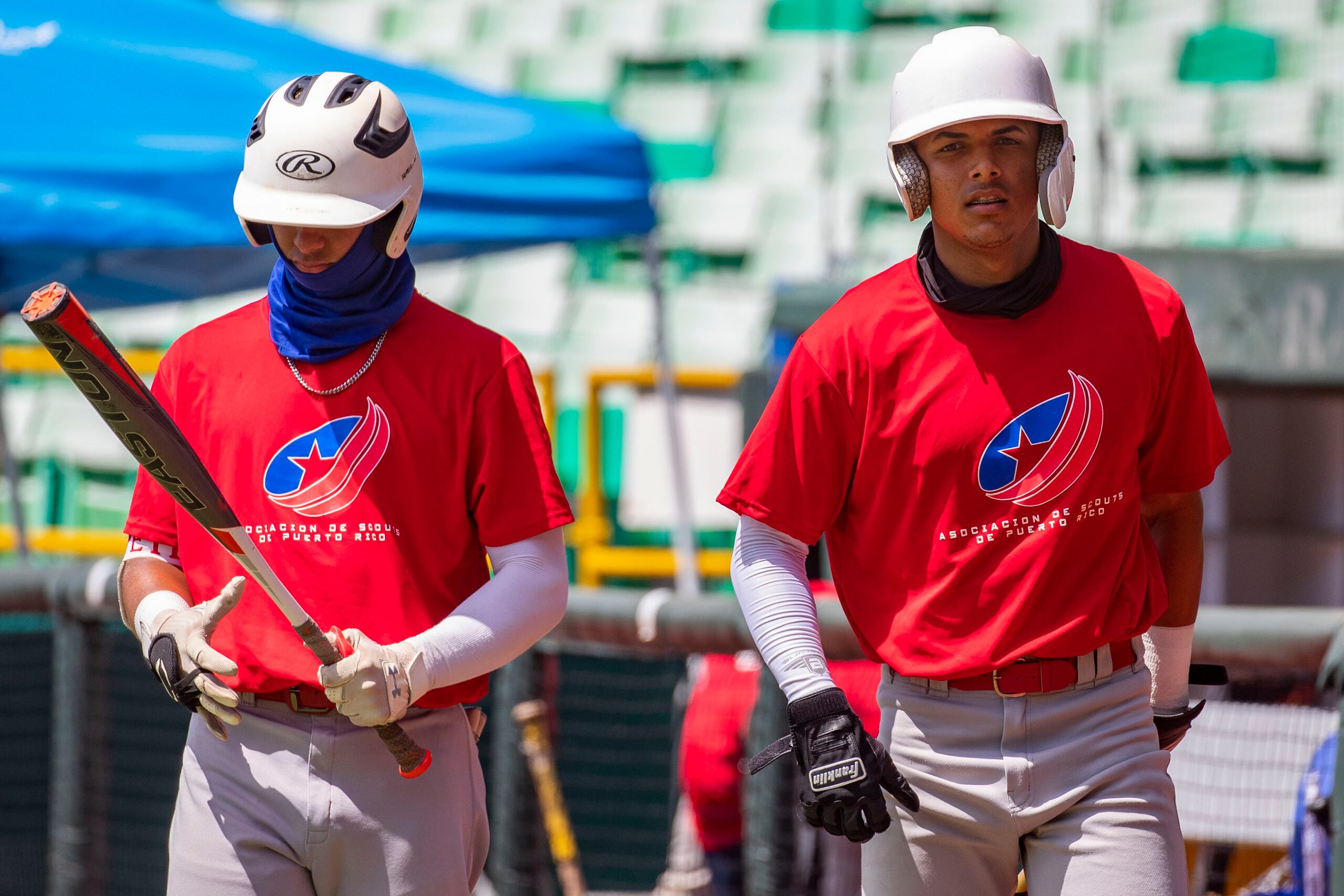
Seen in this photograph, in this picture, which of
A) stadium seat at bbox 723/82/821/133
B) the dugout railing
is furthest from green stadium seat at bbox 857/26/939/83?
the dugout railing

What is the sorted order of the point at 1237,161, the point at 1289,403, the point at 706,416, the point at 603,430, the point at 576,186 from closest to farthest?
the point at 576,186
the point at 1289,403
the point at 706,416
the point at 603,430
the point at 1237,161

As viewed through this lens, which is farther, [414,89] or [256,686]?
[414,89]

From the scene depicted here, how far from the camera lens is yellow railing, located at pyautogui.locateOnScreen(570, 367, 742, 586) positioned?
7.34 meters

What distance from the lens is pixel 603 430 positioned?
8.43 metres

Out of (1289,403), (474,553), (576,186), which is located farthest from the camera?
(1289,403)

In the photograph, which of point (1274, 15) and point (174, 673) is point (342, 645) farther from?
point (1274, 15)

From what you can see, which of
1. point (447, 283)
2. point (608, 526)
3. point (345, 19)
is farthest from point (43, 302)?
point (345, 19)

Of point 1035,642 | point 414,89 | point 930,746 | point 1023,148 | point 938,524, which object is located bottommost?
point 930,746

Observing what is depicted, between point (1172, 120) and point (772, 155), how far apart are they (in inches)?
101

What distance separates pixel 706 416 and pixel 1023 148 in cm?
502

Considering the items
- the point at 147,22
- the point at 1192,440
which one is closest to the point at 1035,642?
the point at 1192,440

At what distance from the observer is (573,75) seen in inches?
450

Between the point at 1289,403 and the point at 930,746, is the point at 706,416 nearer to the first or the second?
the point at 1289,403

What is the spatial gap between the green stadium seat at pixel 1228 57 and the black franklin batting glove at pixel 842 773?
8029 mm
